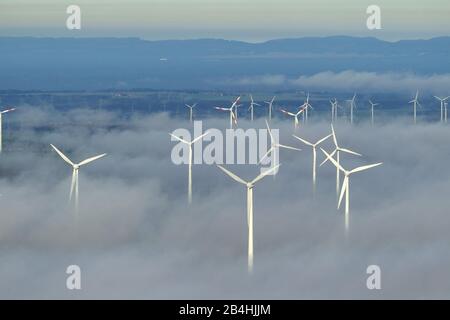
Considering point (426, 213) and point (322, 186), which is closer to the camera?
point (426, 213)

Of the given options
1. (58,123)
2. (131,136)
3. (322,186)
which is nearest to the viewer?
(322,186)

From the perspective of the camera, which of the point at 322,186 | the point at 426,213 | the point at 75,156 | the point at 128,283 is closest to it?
the point at 128,283

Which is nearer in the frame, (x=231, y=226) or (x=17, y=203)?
(x=231, y=226)

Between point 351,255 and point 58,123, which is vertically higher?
point 58,123

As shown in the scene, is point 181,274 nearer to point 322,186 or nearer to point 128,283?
point 128,283

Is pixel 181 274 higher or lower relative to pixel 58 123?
lower

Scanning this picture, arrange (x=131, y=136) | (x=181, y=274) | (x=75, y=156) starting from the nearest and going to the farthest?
(x=181, y=274) < (x=75, y=156) < (x=131, y=136)

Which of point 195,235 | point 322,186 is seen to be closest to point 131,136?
point 322,186

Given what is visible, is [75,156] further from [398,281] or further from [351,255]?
[398,281]

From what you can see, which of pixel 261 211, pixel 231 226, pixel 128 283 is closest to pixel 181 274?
pixel 128 283
